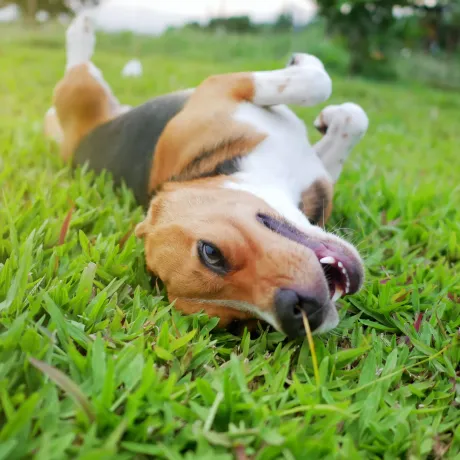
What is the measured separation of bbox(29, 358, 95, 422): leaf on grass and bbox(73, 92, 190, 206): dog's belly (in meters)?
1.67

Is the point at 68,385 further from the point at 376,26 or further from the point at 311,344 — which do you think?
the point at 376,26

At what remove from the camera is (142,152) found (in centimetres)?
326

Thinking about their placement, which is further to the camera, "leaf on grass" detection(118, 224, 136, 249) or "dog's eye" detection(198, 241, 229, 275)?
"leaf on grass" detection(118, 224, 136, 249)

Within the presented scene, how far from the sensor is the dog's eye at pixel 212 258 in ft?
6.85

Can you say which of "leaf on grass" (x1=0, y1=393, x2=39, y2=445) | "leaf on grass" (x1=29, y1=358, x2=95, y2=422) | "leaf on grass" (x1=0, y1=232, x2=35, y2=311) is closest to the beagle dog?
"leaf on grass" (x1=0, y1=232, x2=35, y2=311)

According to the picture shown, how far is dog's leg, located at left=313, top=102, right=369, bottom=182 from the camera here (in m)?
3.32

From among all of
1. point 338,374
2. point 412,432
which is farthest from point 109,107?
point 412,432

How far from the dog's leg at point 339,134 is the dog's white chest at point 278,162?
0.68 feet

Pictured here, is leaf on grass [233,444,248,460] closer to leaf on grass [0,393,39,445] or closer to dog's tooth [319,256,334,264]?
leaf on grass [0,393,39,445]

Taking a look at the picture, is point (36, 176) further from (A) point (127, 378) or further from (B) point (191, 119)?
(A) point (127, 378)

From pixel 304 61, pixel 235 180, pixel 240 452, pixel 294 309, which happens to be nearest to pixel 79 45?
pixel 304 61

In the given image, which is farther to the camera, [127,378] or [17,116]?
[17,116]

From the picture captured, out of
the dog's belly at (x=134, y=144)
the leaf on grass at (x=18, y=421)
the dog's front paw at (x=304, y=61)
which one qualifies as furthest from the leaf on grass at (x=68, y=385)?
the dog's front paw at (x=304, y=61)

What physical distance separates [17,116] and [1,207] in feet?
9.18
